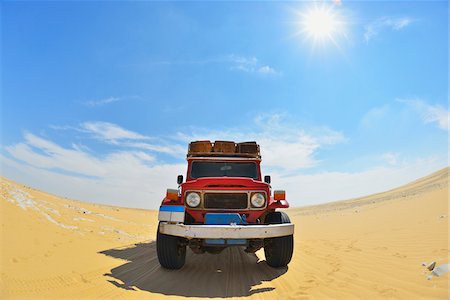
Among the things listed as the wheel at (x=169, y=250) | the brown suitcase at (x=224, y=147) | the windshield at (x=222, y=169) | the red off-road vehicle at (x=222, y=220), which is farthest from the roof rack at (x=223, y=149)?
the wheel at (x=169, y=250)

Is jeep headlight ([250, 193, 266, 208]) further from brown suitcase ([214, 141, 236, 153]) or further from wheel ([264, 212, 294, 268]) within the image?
brown suitcase ([214, 141, 236, 153])

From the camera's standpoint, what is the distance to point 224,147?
7.00 metres

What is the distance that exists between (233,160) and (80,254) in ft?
13.4

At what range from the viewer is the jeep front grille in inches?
212

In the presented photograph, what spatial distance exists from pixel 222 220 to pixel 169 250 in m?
1.13

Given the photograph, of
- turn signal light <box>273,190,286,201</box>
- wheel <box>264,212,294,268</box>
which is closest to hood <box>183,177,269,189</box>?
turn signal light <box>273,190,286,201</box>

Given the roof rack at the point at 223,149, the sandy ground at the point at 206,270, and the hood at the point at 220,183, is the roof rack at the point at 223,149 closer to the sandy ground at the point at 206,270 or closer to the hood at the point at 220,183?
the hood at the point at 220,183

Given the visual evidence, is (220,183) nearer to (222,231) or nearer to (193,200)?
(193,200)

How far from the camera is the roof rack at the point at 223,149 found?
6.77 metres

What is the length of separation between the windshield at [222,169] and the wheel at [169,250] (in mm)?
1791

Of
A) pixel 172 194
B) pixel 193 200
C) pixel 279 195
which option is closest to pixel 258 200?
pixel 279 195

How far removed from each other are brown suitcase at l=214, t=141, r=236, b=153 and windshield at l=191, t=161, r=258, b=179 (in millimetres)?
467

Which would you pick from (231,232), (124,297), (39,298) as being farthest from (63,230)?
(231,232)

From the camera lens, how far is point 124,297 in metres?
3.81
